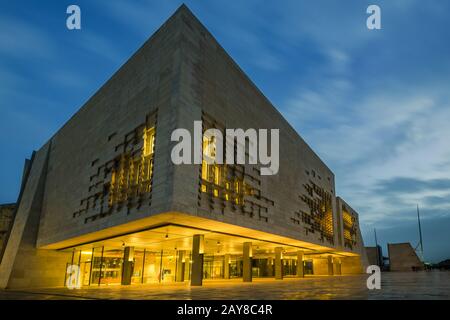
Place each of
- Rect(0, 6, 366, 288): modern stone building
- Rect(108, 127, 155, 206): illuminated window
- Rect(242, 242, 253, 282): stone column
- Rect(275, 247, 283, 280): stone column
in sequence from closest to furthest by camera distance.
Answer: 1. Rect(0, 6, 366, 288): modern stone building
2. Rect(108, 127, 155, 206): illuminated window
3. Rect(242, 242, 253, 282): stone column
4. Rect(275, 247, 283, 280): stone column

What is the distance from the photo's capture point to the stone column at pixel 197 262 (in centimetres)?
2648

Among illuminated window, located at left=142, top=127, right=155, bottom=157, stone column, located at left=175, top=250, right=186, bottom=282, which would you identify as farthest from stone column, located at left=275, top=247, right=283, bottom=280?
illuminated window, located at left=142, top=127, right=155, bottom=157

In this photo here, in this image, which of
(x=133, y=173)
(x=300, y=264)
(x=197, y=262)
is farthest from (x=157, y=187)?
(x=300, y=264)

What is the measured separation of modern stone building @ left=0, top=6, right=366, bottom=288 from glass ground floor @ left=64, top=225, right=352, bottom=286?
0.48 ft

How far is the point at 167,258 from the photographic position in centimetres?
4328

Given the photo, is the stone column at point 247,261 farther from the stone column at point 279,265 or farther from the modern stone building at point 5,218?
the modern stone building at point 5,218

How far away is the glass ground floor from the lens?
28938 millimetres

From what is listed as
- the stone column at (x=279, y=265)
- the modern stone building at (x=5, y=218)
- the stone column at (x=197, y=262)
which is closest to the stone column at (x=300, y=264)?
the stone column at (x=279, y=265)

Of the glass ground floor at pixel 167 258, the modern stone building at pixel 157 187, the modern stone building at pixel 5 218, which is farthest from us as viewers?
the modern stone building at pixel 5 218

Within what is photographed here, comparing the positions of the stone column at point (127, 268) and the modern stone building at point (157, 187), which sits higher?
the modern stone building at point (157, 187)

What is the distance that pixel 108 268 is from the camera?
1587 inches

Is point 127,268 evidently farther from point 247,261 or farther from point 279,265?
point 279,265

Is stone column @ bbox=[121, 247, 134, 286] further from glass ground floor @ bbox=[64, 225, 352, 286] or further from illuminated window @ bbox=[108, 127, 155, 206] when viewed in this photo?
illuminated window @ bbox=[108, 127, 155, 206]
